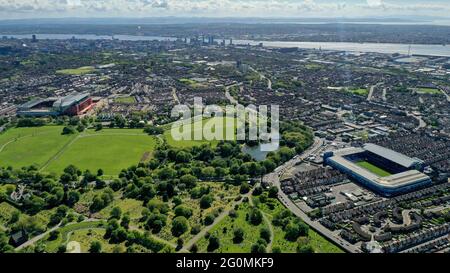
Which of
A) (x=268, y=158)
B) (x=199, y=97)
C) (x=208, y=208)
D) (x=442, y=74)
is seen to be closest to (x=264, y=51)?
(x=442, y=74)

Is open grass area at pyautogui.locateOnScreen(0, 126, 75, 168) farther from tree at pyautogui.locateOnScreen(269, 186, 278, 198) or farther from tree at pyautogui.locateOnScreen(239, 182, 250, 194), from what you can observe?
tree at pyautogui.locateOnScreen(269, 186, 278, 198)

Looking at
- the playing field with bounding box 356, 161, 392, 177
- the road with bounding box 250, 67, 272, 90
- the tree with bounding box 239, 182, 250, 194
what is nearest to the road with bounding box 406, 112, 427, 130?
the playing field with bounding box 356, 161, 392, 177

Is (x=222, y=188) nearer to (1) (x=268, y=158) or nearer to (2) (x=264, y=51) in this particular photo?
(1) (x=268, y=158)

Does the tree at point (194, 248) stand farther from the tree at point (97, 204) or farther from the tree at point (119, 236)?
the tree at point (97, 204)

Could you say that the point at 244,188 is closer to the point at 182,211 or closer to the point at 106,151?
the point at 182,211

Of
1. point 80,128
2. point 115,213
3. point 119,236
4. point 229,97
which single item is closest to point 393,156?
point 115,213
